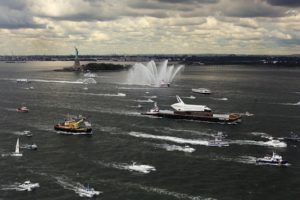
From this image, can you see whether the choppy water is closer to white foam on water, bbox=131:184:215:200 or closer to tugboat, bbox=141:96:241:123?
white foam on water, bbox=131:184:215:200

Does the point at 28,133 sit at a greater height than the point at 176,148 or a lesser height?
lesser

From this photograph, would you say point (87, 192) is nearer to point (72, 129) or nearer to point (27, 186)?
A: point (27, 186)

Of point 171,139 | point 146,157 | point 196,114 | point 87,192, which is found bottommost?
point 87,192

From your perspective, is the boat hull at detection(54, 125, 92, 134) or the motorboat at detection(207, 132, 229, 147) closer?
the motorboat at detection(207, 132, 229, 147)

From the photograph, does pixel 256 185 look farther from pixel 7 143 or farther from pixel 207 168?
pixel 7 143

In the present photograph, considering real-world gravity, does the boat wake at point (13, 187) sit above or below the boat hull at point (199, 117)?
below

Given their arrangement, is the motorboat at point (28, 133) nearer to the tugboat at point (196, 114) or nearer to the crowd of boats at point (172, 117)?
the crowd of boats at point (172, 117)

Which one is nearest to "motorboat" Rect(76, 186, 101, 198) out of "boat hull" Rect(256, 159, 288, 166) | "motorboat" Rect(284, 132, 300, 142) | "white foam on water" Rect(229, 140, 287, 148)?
"boat hull" Rect(256, 159, 288, 166)

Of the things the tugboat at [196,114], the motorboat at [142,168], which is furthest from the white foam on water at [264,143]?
the motorboat at [142,168]

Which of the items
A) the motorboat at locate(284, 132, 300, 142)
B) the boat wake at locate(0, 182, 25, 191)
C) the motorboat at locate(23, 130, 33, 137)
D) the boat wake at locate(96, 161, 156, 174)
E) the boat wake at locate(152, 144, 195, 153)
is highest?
the motorboat at locate(284, 132, 300, 142)

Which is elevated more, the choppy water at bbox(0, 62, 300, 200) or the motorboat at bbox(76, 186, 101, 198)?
the choppy water at bbox(0, 62, 300, 200)

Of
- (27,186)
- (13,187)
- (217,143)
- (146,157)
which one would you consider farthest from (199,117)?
(13,187)
